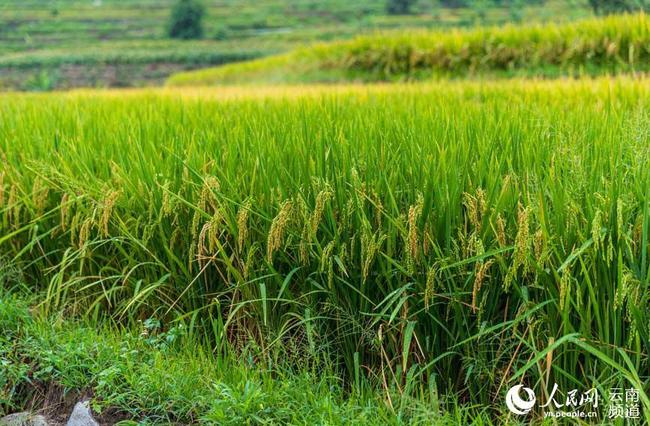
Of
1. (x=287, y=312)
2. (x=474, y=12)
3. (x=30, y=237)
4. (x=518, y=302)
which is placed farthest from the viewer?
(x=474, y=12)

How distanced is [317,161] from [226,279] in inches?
18.8

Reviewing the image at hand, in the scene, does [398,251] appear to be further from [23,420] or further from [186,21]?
[186,21]

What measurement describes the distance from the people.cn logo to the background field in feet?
88.5

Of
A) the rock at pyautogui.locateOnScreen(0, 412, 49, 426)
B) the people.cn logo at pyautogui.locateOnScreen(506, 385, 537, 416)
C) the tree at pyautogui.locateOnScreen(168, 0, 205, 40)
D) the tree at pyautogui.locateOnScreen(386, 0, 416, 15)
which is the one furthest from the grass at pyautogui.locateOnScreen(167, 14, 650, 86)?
the tree at pyautogui.locateOnScreen(168, 0, 205, 40)

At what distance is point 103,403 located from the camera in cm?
203

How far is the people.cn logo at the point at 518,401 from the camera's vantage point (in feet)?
6.01

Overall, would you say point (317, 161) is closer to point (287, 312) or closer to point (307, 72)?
point (287, 312)

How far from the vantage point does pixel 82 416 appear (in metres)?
2.03

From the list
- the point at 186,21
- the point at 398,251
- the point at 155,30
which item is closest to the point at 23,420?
the point at 398,251

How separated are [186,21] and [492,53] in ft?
116

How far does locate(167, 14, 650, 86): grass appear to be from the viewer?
9.02 meters

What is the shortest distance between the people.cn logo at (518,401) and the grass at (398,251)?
0.04 meters

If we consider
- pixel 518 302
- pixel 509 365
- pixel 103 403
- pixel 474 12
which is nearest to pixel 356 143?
pixel 518 302

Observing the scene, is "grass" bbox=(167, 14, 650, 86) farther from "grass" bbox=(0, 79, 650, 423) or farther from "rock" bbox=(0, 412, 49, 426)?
"rock" bbox=(0, 412, 49, 426)
